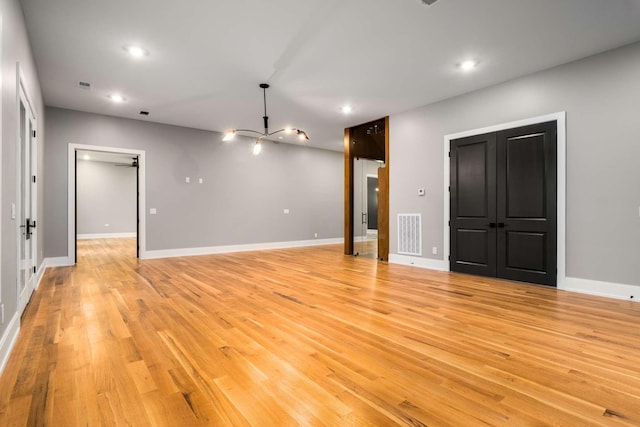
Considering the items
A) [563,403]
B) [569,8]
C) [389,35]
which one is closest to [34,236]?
[389,35]

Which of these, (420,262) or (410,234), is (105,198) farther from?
(420,262)

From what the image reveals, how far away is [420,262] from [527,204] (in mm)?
2079

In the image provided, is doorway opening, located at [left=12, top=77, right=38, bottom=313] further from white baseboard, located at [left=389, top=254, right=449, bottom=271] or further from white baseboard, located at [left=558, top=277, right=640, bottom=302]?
white baseboard, located at [left=558, top=277, right=640, bottom=302]

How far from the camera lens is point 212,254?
25.9ft

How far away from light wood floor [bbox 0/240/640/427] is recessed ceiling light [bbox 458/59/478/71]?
3.06 meters

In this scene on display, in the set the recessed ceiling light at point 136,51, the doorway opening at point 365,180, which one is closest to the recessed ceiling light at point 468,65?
the doorway opening at point 365,180

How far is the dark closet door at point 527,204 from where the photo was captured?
14.7 feet

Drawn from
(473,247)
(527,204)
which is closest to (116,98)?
(473,247)

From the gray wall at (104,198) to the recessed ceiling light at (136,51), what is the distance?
1080cm

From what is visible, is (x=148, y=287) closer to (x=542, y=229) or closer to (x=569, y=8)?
(x=542, y=229)

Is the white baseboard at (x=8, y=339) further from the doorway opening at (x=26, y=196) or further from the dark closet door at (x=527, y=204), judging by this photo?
the dark closet door at (x=527, y=204)

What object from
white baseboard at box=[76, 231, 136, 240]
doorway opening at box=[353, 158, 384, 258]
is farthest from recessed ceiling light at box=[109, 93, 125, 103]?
white baseboard at box=[76, 231, 136, 240]

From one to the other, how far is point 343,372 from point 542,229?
13.0 feet

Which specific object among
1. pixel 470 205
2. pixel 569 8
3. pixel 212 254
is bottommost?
pixel 212 254
